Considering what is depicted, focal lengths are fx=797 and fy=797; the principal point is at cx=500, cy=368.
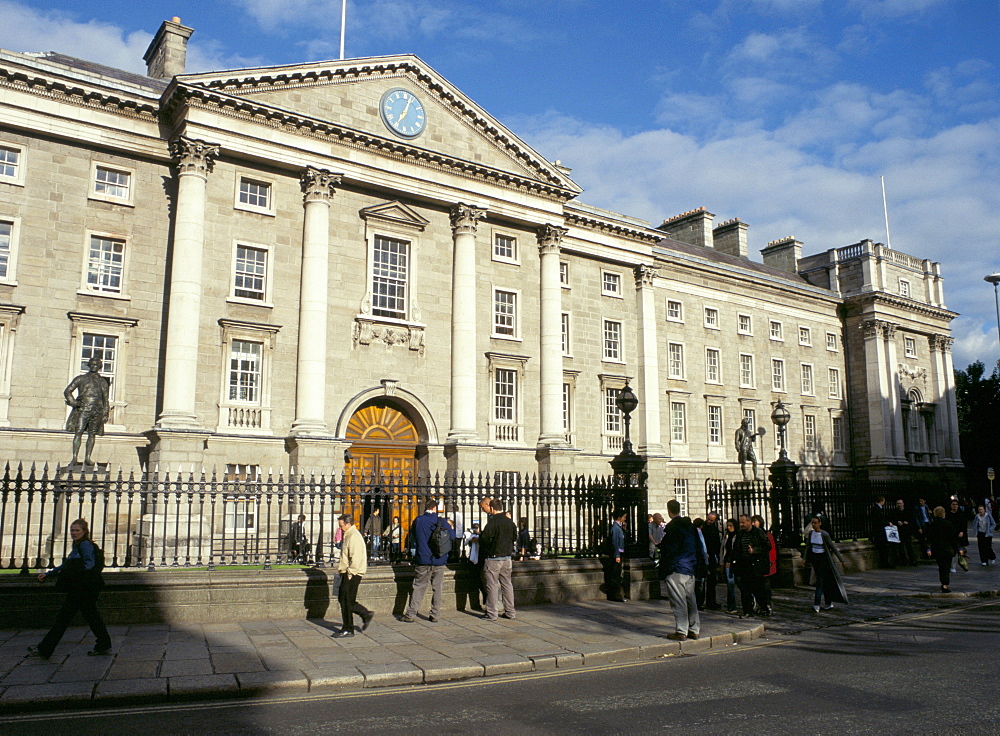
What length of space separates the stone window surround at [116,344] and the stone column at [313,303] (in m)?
5.16

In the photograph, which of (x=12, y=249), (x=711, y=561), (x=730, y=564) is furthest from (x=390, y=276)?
(x=730, y=564)

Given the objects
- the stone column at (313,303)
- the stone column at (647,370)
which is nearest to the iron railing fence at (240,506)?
the stone column at (313,303)

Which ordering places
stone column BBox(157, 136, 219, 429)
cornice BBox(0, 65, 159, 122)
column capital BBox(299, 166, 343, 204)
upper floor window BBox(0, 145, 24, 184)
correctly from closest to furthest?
1. cornice BBox(0, 65, 159, 122)
2. upper floor window BBox(0, 145, 24, 184)
3. stone column BBox(157, 136, 219, 429)
4. column capital BBox(299, 166, 343, 204)

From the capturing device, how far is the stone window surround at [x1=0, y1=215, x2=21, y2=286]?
2347 cm

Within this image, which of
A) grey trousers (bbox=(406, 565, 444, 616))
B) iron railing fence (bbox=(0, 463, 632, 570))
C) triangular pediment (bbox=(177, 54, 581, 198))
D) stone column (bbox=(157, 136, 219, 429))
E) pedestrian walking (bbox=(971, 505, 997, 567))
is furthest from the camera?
triangular pediment (bbox=(177, 54, 581, 198))

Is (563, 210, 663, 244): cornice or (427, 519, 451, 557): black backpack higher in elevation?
(563, 210, 663, 244): cornice

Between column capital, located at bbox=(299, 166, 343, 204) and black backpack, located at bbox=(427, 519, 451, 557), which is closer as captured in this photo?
black backpack, located at bbox=(427, 519, 451, 557)

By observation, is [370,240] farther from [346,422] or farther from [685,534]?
[685,534]

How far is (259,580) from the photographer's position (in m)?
13.3

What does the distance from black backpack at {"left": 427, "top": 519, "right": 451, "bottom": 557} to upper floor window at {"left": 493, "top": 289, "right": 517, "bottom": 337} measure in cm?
1856

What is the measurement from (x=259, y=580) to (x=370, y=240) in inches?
690

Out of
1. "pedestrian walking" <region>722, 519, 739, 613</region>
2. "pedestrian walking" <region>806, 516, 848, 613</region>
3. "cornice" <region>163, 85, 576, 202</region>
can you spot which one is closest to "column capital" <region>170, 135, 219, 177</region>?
"cornice" <region>163, 85, 576, 202</region>

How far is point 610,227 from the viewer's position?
121ft

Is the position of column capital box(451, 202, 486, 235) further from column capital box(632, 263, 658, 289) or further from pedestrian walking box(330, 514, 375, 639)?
pedestrian walking box(330, 514, 375, 639)
